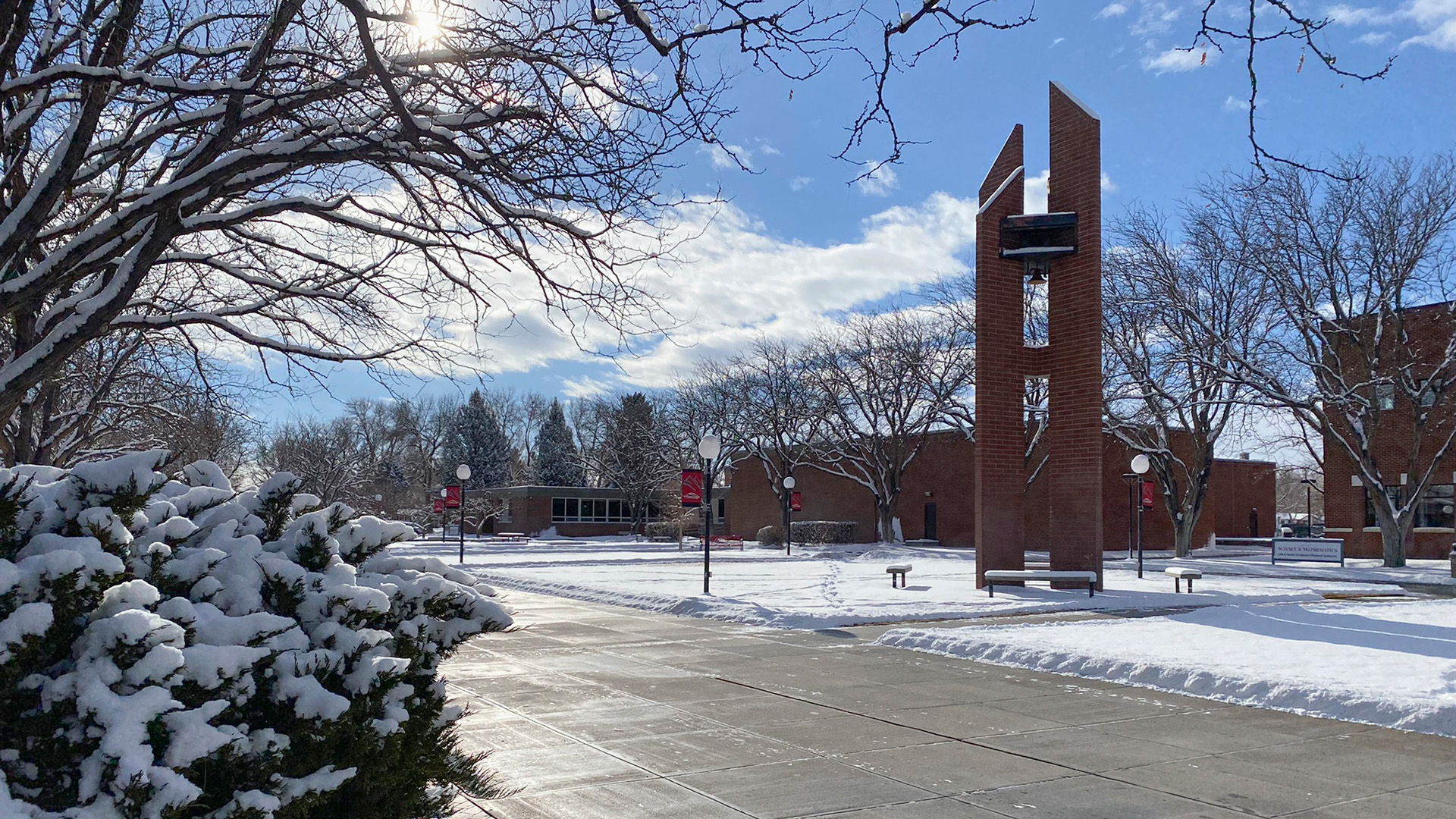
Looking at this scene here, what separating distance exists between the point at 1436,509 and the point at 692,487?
32.6 m

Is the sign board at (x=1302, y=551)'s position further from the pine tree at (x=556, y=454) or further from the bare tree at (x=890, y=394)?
the pine tree at (x=556, y=454)

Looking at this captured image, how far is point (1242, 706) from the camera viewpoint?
9.02m

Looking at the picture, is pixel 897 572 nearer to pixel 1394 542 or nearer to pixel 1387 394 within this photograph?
pixel 1394 542

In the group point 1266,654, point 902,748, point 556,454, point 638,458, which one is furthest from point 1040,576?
point 556,454

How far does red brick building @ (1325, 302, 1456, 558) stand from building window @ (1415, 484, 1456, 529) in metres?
0.03

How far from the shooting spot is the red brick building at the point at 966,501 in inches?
1983

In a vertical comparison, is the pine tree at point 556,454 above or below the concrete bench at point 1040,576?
above

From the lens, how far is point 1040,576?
20094mm

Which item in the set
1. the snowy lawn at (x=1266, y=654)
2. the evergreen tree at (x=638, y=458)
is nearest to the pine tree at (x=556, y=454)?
the evergreen tree at (x=638, y=458)

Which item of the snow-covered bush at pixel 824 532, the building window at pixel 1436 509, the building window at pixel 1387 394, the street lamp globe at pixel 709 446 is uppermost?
the building window at pixel 1387 394

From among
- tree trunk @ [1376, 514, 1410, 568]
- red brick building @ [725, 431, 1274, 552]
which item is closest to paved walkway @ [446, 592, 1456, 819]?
tree trunk @ [1376, 514, 1410, 568]

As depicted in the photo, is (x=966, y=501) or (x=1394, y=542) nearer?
(x=1394, y=542)

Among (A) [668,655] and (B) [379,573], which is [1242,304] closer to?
(A) [668,655]

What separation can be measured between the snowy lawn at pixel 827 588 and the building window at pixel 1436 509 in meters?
16.0
